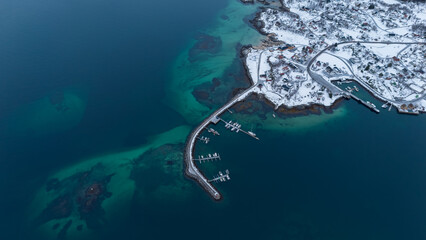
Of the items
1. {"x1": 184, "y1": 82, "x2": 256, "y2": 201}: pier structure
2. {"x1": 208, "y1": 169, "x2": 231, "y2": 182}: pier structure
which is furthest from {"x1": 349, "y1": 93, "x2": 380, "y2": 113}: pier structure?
{"x1": 208, "y1": 169, "x2": 231, "y2": 182}: pier structure

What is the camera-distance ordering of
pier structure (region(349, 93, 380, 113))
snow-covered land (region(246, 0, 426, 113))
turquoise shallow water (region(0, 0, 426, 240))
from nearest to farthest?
turquoise shallow water (region(0, 0, 426, 240))
pier structure (region(349, 93, 380, 113))
snow-covered land (region(246, 0, 426, 113))

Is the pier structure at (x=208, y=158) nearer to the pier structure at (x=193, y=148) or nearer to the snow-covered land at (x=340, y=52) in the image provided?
the pier structure at (x=193, y=148)

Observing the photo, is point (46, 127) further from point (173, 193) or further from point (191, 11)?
point (191, 11)

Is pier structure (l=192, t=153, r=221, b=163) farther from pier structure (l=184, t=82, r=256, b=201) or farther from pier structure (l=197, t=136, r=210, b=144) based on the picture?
pier structure (l=197, t=136, r=210, b=144)

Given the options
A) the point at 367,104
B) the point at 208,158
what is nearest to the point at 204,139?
the point at 208,158

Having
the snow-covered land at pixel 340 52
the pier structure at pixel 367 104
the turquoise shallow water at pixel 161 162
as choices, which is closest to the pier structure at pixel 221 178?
the turquoise shallow water at pixel 161 162

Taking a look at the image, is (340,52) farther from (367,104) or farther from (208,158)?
(208,158)
